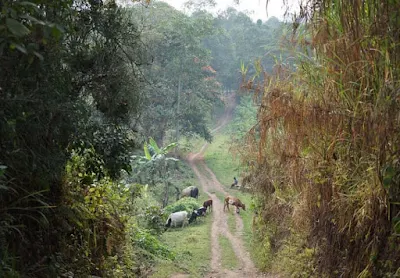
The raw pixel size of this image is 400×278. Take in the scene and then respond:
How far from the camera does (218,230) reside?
570 inches

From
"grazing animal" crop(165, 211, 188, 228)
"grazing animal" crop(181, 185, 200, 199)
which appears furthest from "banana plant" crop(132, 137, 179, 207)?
"grazing animal" crop(165, 211, 188, 228)

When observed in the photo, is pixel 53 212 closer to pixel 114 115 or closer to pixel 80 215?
pixel 80 215

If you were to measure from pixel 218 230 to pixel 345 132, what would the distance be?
10692mm

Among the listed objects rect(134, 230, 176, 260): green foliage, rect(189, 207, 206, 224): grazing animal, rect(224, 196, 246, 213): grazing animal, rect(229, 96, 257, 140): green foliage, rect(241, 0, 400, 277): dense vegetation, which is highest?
rect(241, 0, 400, 277): dense vegetation

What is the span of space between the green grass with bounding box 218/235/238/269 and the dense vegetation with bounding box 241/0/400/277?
481 cm

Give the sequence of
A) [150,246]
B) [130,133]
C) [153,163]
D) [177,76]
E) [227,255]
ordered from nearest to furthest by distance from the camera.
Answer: [130,133] → [150,246] → [227,255] → [153,163] → [177,76]

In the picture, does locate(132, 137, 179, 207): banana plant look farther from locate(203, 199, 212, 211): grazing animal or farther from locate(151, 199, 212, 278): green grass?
locate(151, 199, 212, 278): green grass

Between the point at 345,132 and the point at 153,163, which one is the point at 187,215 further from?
the point at 345,132

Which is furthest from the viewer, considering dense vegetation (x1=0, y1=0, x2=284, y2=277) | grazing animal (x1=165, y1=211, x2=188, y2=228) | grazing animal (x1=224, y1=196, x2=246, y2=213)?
grazing animal (x1=224, y1=196, x2=246, y2=213)

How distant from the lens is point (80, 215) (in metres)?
5.02

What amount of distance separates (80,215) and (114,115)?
1.15 meters

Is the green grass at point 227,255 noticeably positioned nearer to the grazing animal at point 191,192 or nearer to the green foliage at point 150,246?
the green foliage at point 150,246

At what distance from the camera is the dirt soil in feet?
31.1

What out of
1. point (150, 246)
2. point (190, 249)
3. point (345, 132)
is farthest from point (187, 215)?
point (345, 132)
